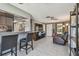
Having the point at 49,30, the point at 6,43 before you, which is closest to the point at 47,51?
the point at 6,43

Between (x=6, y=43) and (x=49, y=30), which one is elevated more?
(x=49, y=30)

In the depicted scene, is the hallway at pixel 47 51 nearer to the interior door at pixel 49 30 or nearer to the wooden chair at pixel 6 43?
the wooden chair at pixel 6 43

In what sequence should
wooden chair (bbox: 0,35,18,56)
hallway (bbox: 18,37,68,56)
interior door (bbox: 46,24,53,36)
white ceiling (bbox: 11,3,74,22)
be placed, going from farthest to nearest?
interior door (bbox: 46,24,53,36) < hallway (bbox: 18,37,68,56) < white ceiling (bbox: 11,3,74,22) < wooden chair (bbox: 0,35,18,56)

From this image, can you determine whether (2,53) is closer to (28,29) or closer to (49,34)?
(28,29)

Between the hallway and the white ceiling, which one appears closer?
the white ceiling

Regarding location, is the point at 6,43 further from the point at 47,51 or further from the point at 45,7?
the point at 45,7

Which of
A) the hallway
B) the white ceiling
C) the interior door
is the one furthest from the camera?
the interior door

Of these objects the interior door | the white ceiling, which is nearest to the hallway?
the white ceiling

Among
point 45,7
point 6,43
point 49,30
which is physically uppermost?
point 45,7

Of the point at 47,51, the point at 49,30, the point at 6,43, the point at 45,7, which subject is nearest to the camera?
the point at 6,43

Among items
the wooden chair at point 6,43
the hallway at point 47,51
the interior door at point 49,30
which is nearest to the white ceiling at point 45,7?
the wooden chair at point 6,43

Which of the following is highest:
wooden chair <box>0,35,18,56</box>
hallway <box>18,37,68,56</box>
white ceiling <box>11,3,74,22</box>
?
white ceiling <box>11,3,74,22</box>

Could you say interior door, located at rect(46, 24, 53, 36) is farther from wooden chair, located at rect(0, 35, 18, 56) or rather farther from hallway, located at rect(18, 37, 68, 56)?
wooden chair, located at rect(0, 35, 18, 56)

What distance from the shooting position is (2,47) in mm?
2188
